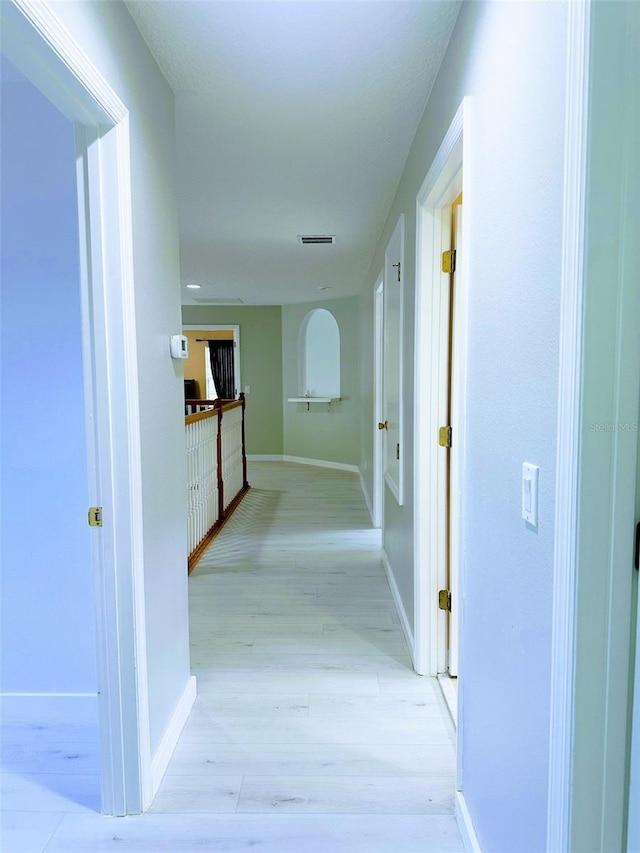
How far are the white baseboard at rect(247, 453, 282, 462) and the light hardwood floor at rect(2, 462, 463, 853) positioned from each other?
16.9 ft

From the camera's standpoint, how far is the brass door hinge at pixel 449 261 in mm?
2227

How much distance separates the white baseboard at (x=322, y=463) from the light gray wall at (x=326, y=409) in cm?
5

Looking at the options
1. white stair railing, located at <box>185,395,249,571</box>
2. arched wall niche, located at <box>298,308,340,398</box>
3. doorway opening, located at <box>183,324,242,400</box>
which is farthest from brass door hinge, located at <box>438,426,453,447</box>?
doorway opening, located at <box>183,324,242,400</box>

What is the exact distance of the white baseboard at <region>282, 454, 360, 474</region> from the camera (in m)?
7.79

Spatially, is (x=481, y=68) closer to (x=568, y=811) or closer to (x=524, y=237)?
(x=524, y=237)

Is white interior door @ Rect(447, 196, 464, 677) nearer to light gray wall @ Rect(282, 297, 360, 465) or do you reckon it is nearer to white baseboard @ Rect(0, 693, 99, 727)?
white baseboard @ Rect(0, 693, 99, 727)

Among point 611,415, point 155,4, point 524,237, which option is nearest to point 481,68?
point 524,237

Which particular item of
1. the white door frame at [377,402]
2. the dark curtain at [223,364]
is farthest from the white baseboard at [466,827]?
the dark curtain at [223,364]

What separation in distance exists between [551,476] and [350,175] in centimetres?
248

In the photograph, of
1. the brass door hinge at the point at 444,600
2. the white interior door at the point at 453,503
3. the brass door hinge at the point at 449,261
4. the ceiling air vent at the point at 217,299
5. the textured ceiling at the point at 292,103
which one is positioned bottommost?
the brass door hinge at the point at 444,600

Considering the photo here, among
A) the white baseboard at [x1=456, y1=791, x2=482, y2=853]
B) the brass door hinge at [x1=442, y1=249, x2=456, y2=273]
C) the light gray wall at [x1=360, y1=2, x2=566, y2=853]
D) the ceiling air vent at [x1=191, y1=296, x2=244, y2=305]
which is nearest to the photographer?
the light gray wall at [x1=360, y1=2, x2=566, y2=853]

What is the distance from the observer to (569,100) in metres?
0.83

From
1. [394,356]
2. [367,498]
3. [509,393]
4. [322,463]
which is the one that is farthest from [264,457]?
[509,393]

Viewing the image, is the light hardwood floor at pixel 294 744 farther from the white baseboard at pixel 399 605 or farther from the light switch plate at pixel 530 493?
the light switch plate at pixel 530 493
